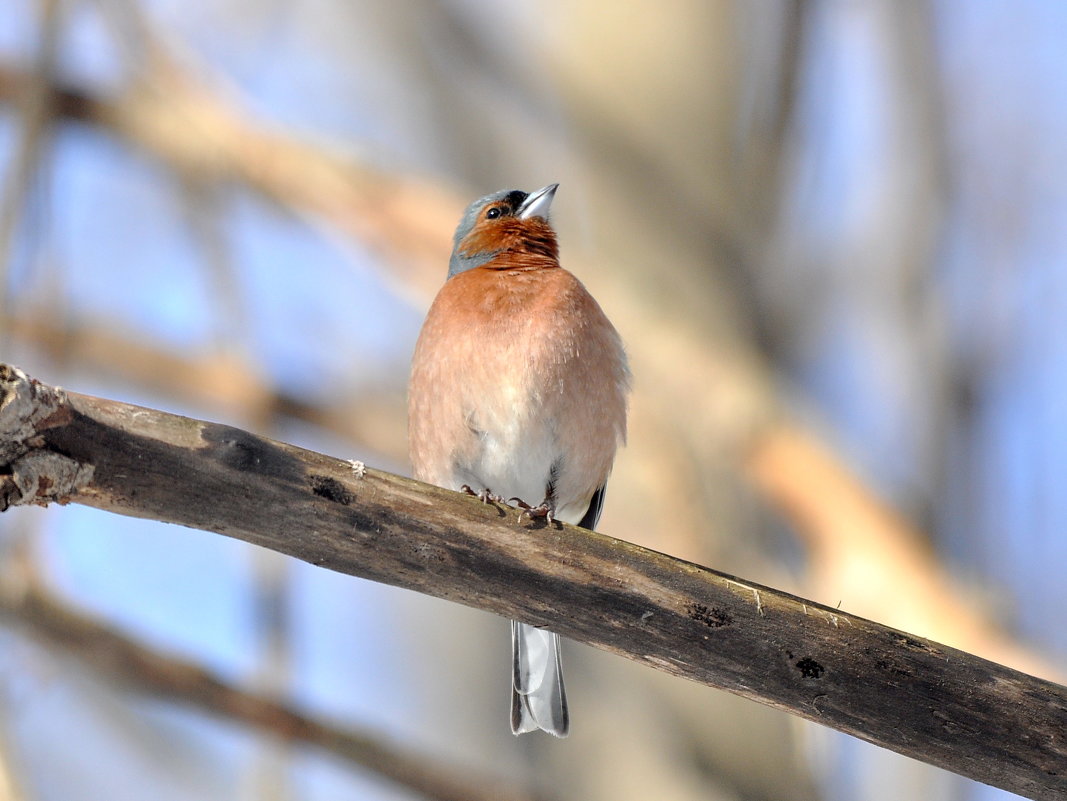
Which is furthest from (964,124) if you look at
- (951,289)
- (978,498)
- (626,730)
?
(626,730)

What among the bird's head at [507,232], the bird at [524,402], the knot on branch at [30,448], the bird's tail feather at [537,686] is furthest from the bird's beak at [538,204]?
the knot on branch at [30,448]

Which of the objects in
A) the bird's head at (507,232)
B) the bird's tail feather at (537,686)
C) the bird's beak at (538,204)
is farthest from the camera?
the bird's beak at (538,204)

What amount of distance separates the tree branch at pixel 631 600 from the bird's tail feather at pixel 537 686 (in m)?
1.55

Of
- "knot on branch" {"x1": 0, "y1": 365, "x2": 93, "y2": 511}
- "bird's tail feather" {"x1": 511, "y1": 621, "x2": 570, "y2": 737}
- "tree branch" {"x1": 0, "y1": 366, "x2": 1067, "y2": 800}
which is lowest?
"knot on branch" {"x1": 0, "y1": 365, "x2": 93, "y2": 511}

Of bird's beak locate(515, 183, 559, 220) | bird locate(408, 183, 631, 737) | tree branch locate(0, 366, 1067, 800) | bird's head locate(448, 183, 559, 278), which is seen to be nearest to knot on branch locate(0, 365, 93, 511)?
tree branch locate(0, 366, 1067, 800)

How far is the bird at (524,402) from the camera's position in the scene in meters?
4.55

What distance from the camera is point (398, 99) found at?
10227 mm

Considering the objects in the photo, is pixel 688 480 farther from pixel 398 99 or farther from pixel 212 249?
pixel 398 99

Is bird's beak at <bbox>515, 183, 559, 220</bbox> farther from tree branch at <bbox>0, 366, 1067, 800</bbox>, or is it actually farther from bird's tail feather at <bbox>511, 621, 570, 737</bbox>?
tree branch at <bbox>0, 366, 1067, 800</bbox>

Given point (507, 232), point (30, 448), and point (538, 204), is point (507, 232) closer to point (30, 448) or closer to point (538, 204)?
point (538, 204)

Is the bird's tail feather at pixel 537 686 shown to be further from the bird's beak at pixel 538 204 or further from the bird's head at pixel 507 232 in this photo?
the bird's beak at pixel 538 204

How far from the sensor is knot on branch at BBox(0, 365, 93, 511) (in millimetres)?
2297

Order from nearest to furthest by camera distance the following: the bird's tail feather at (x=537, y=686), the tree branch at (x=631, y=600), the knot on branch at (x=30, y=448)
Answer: the knot on branch at (x=30, y=448)
the tree branch at (x=631, y=600)
the bird's tail feather at (x=537, y=686)

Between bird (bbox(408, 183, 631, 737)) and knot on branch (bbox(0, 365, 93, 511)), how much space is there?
2241 mm
